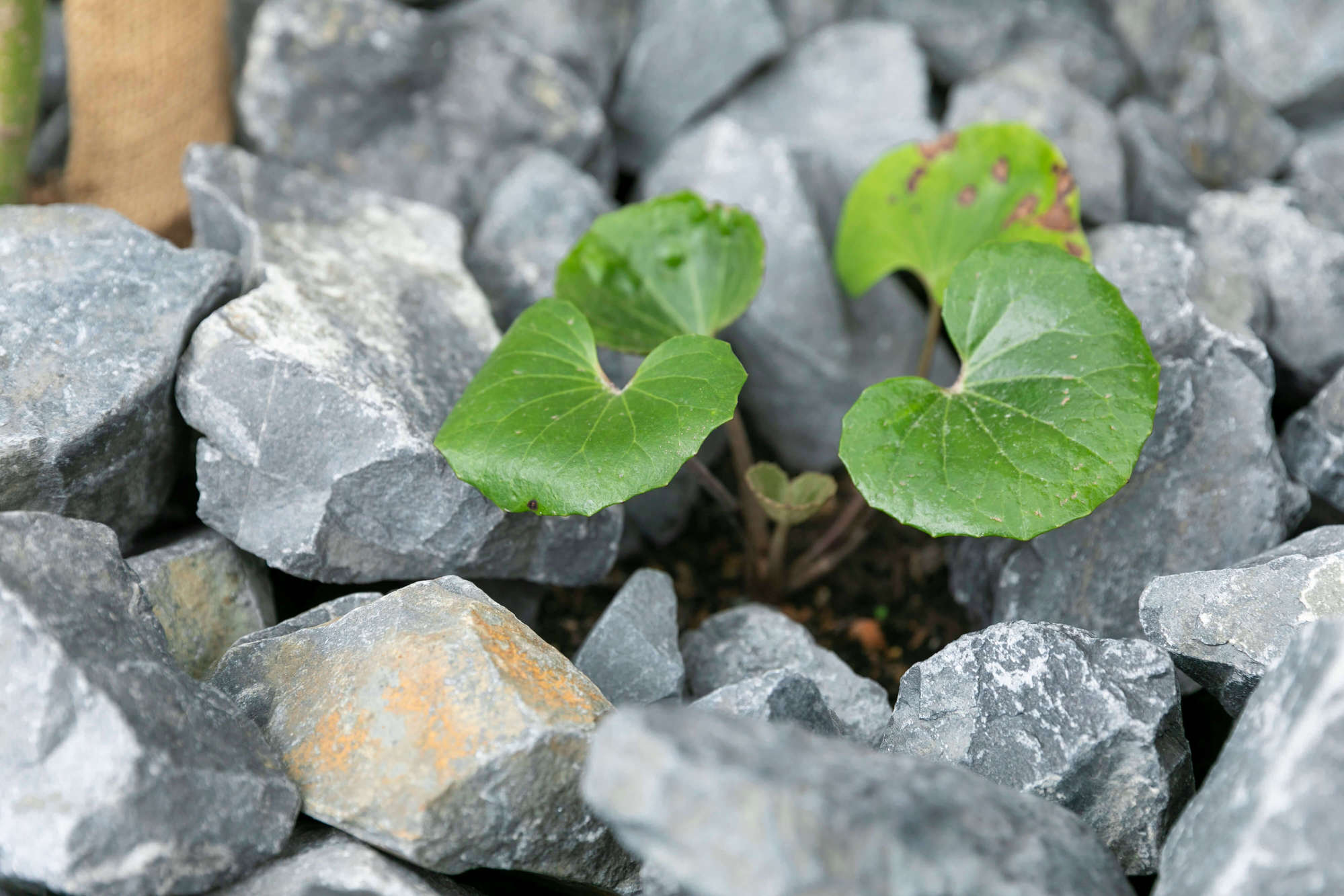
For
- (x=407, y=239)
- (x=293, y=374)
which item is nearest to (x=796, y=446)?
(x=407, y=239)

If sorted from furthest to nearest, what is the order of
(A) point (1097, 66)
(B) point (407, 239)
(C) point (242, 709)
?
(A) point (1097, 66), (B) point (407, 239), (C) point (242, 709)

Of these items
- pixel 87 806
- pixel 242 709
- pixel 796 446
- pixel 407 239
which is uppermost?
pixel 407 239

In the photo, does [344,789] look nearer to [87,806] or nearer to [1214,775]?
[87,806]

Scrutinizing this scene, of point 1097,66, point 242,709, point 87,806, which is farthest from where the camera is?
point 1097,66

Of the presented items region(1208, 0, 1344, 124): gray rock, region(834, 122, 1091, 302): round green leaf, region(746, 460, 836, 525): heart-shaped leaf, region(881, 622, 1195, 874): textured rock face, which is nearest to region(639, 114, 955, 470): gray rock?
region(834, 122, 1091, 302): round green leaf

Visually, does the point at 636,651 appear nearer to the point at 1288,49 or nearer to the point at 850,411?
the point at 850,411

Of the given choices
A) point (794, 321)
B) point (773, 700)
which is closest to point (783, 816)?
point (773, 700)
